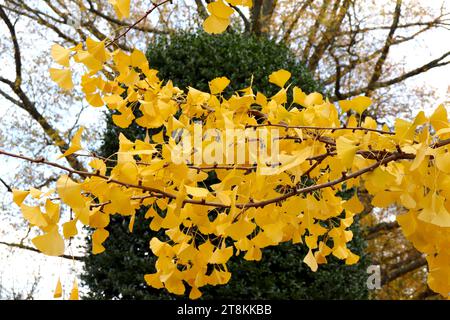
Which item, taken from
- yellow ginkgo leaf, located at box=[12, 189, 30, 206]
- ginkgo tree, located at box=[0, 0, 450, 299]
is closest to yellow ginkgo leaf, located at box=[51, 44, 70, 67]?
ginkgo tree, located at box=[0, 0, 450, 299]

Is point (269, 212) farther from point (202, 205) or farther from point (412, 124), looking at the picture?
point (412, 124)

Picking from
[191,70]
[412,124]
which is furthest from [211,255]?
[191,70]

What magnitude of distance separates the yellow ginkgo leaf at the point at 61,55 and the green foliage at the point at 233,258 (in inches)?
84.7

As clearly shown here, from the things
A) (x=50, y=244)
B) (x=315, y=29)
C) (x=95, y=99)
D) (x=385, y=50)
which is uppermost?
(x=315, y=29)

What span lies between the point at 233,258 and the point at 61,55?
2.25 m

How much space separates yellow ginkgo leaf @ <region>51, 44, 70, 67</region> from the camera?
133 cm

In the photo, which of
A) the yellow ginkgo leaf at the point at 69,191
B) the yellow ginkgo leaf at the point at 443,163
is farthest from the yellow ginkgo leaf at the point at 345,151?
the yellow ginkgo leaf at the point at 69,191

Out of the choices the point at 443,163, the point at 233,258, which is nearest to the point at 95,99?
the point at 443,163

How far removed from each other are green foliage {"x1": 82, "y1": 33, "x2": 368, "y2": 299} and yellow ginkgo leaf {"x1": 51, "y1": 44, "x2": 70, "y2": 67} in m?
2.15

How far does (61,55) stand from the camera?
134 centimetres

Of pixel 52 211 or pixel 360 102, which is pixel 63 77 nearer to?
pixel 52 211

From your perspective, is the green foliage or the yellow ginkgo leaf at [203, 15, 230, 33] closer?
the yellow ginkgo leaf at [203, 15, 230, 33]

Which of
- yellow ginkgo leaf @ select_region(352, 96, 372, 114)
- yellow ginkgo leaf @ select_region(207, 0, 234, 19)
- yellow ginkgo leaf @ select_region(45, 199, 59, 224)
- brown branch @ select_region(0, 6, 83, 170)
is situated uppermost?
brown branch @ select_region(0, 6, 83, 170)

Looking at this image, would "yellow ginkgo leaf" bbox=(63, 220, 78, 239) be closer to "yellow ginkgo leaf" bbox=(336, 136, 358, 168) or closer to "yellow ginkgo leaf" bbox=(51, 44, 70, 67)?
"yellow ginkgo leaf" bbox=(51, 44, 70, 67)
